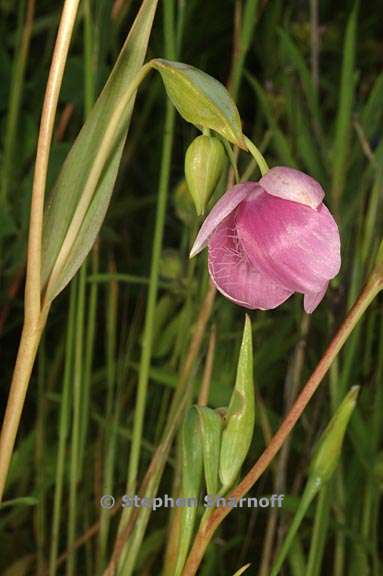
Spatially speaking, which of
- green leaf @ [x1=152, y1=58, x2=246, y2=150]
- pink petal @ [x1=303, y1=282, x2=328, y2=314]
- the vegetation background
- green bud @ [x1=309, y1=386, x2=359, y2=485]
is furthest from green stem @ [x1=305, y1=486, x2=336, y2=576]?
green leaf @ [x1=152, y1=58, x2=246, y2=150]

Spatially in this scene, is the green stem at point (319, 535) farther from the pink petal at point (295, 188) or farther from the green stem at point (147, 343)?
the pink petal at point (295, 188)

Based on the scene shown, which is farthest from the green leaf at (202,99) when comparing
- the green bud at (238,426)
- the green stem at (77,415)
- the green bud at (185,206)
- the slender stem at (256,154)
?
A: the green bud at (185,206)

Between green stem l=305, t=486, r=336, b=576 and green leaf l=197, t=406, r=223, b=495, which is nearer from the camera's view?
green leaf l=197, t=406, r=223, b=495

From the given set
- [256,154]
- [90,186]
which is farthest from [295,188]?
[90,186]

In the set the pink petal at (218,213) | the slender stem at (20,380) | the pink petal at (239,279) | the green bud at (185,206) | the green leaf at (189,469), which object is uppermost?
the green bud at (185,206)

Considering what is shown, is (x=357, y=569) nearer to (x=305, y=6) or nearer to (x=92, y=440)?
(x=92, y=440)

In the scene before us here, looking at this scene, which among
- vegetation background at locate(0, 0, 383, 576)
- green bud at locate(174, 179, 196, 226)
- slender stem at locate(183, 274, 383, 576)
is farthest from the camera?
green bud at locate(174, 179, 196, 226)

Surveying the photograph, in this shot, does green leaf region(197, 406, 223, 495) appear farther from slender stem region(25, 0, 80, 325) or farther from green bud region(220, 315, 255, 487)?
slender stem region(25, 0, 80, 325)
